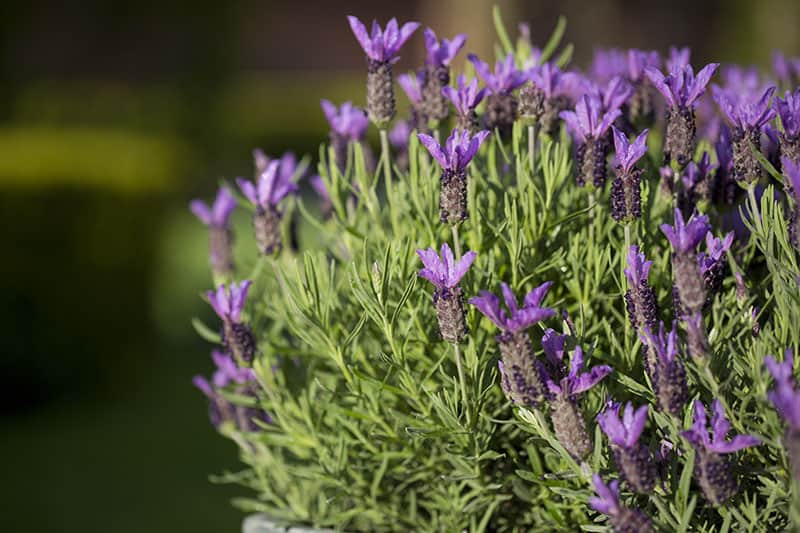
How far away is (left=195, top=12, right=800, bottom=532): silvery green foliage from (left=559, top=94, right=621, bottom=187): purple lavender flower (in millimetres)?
35

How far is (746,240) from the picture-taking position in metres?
1.31

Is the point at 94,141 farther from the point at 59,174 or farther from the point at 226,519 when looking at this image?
the point at 226,519

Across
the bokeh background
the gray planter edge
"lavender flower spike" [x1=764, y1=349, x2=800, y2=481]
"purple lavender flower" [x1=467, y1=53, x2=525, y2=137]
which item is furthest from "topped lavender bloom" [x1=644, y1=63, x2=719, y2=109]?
the bokeh background

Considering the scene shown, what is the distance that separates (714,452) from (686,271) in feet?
0.59

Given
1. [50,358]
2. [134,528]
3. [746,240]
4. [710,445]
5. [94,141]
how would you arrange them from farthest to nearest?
[94,141] < [50,358] < [134,528] < [746,240] < [710,445]

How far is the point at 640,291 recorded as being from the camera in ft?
3.34

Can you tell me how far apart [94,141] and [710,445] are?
5.25m

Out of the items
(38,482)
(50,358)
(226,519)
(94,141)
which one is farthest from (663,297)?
(94,141)

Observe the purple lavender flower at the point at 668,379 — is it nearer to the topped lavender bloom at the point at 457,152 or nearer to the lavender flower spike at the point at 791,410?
the lavender flower spike at the point at 791,410

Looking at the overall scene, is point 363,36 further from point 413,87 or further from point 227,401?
point 227,401

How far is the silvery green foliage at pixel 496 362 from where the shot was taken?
3.35ft

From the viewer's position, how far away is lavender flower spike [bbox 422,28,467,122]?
51.8 inches

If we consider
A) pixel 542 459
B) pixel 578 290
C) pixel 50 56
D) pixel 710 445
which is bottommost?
pixel 542 459

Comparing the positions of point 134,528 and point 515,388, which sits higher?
point 515,388
